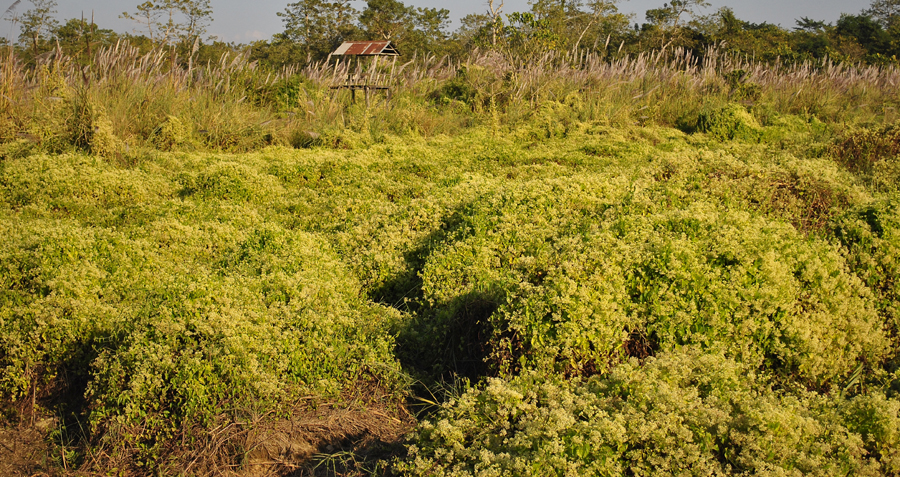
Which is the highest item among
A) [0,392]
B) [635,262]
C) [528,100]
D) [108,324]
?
[528,100]

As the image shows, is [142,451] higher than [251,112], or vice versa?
[251,112]

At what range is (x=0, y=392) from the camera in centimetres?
329

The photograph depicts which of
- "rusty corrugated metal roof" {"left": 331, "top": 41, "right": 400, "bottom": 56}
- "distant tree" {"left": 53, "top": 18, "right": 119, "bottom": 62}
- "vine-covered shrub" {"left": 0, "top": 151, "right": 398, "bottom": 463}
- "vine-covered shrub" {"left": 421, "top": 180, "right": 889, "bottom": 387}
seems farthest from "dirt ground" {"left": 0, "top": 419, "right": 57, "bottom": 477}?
"rusty corrugated metal roof" {"left": 331, "top": 41, "right": 400, "bottom": 56}

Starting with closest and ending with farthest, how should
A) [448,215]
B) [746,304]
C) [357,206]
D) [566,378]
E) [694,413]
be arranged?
[694,413]
[566,378]
[746,304]
[448,215]
[357,206]

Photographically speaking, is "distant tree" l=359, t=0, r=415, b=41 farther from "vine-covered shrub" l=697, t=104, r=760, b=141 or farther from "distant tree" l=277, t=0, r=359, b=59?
"vine-covered shrub" l=697, t=104, r=760, b=141

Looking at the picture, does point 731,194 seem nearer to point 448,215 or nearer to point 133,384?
point 448,215

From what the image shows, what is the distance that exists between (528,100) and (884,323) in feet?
30.5

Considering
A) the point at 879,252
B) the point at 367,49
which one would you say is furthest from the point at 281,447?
the point at 367,49

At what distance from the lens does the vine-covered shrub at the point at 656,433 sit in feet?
6.97

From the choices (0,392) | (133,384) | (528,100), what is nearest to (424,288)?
(133,384)

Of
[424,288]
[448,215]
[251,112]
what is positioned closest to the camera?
[424,288]

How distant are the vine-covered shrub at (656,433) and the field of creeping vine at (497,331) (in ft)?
0.03

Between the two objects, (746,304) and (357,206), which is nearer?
(746,304)

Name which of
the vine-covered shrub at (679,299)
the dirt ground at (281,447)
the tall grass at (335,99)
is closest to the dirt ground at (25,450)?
the dirt ground at (281,447)
